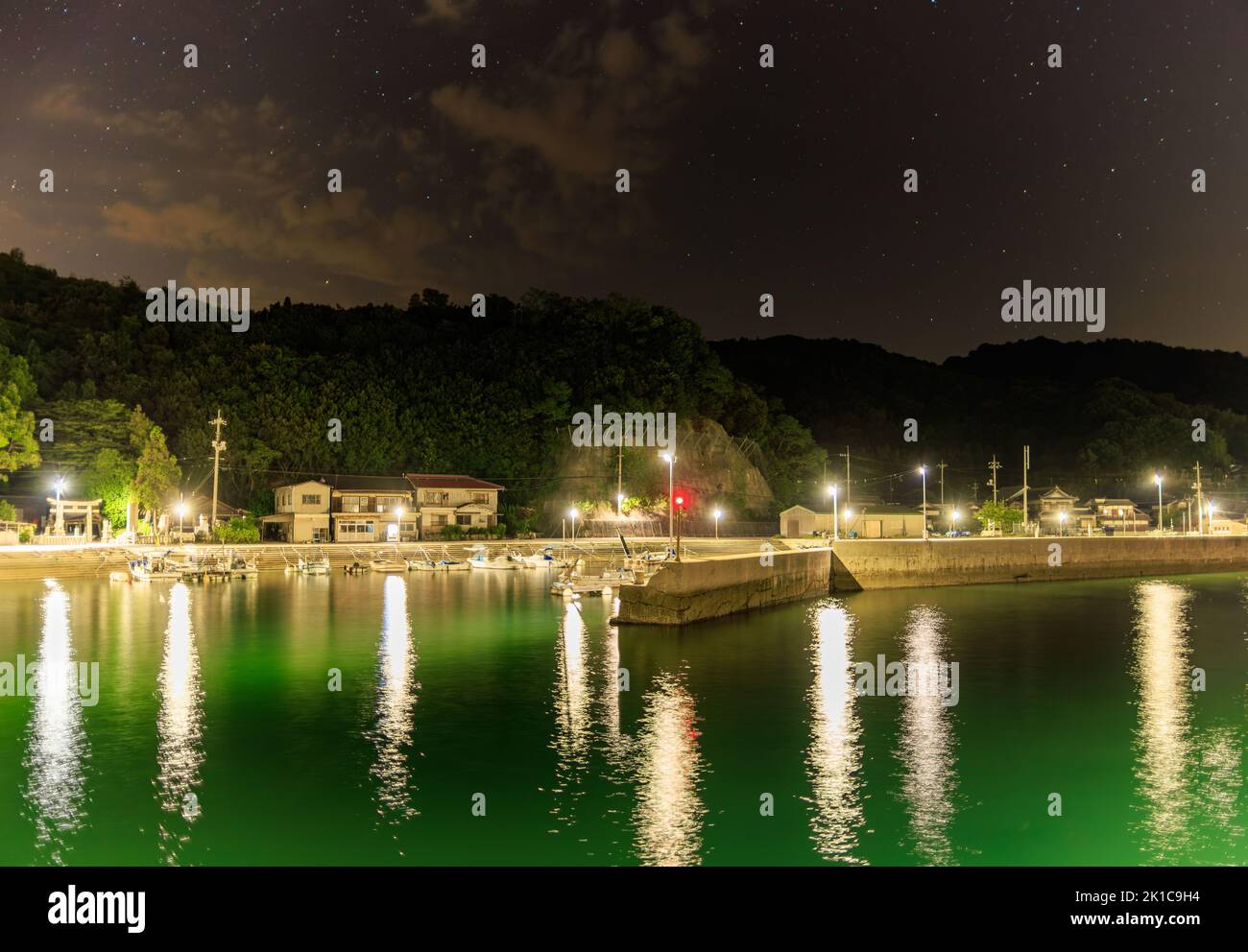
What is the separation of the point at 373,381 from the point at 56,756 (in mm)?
69855

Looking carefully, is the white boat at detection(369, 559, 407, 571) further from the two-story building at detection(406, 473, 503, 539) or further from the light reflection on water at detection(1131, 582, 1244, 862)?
the light reflection on water at detection(1131, 582, 1244, 862)

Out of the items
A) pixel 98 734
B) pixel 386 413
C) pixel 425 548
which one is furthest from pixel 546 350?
pixel 98 734

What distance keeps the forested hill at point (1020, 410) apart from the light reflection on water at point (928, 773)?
9851 cm

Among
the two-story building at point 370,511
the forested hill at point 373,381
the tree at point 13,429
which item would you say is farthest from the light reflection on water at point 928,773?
the forested hill at point 373,381

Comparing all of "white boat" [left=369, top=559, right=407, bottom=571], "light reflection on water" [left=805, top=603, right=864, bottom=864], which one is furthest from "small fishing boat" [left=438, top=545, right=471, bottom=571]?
"light reflection on water" [left=805, top=603, right=864, bottom=864]

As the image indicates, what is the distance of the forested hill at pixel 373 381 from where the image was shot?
255 ft

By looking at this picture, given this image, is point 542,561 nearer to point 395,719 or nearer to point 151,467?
point 151,467

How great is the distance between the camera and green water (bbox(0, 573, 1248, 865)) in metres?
15.4

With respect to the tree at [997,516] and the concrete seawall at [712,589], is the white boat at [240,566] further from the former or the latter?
the tree at [997,516]

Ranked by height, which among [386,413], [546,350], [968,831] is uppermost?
[546,350]

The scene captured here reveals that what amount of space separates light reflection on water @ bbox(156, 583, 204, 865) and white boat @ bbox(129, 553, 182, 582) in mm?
17792
